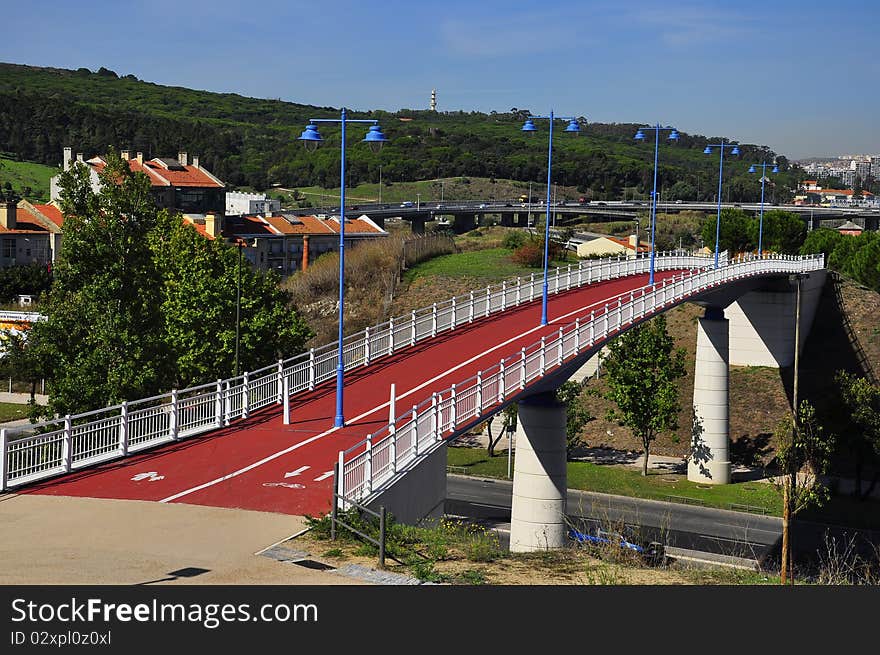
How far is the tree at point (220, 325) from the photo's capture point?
133ft

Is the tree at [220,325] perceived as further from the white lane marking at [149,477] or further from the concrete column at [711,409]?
Answer: the concrete column at [711,409]

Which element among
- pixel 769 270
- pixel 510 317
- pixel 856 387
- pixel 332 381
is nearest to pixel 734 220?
pixel 769 270

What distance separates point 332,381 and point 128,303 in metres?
6.10

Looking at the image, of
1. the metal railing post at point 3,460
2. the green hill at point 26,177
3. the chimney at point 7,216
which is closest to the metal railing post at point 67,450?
the metal railing post at point 3,460

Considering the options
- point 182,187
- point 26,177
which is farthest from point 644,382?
point 26,177

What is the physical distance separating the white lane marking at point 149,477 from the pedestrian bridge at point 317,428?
0.02m

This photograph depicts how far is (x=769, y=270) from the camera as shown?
6775cm

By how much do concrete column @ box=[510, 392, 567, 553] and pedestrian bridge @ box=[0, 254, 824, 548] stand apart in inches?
65.5

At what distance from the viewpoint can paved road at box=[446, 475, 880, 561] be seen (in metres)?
46.8

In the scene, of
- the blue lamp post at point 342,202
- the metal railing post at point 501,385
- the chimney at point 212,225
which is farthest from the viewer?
the chimney at point 212,225

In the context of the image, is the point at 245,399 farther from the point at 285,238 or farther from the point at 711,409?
the point at 285,238

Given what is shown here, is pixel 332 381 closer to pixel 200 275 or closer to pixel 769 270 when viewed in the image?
pixel 200 275

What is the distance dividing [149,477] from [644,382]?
40.6 m

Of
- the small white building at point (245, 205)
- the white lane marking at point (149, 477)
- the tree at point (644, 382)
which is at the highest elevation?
the small white building at point (245, 205)
